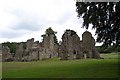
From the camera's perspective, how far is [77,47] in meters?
44.8

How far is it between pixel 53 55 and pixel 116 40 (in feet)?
95.2

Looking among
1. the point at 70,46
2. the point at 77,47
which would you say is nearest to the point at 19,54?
the point at 70,46

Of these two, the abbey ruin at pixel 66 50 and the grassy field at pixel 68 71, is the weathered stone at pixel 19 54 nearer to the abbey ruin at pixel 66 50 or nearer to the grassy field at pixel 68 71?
the abbey ruin at pixel 66 50

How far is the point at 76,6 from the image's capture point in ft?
81.6

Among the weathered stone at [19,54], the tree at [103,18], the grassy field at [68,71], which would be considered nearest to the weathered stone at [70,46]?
the weathered stone at [19,54]

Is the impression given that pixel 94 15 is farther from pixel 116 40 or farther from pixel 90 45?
pixel 90 45

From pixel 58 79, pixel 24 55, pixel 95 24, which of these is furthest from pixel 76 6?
pixel 24 55

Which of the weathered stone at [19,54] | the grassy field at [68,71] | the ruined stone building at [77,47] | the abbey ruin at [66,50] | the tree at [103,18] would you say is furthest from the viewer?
the weathered stone at [19,54]

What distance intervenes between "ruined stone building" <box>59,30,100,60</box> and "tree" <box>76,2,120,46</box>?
19.2 metres

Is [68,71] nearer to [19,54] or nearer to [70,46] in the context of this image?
[70,46]

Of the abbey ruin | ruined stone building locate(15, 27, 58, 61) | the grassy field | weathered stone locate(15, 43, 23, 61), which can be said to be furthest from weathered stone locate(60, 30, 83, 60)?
the grassy field

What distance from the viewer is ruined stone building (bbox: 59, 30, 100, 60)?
43375 millimetres

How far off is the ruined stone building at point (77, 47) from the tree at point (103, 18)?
Result: 1921 centimetres

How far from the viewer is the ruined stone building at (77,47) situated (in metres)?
43.4
